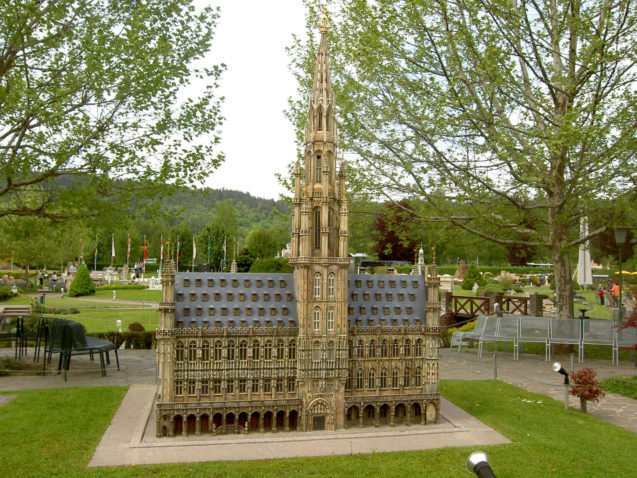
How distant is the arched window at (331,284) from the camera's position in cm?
2467

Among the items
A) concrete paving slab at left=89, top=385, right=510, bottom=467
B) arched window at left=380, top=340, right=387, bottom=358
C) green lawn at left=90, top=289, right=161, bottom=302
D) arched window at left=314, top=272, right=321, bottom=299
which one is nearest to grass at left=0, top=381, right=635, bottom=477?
concrete paving slab at left=89, top=385, right=510, bottom=467

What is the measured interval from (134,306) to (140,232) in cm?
8596

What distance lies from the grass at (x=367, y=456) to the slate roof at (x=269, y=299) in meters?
6.23

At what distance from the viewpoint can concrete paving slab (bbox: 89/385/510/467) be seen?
21317mm

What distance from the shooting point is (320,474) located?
19.5 meters

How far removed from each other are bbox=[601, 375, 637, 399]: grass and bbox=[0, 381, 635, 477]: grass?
5.60 meters

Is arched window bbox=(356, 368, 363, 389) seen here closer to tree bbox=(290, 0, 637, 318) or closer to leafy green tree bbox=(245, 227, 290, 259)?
tree bbox=(290, 0, 637, 318)

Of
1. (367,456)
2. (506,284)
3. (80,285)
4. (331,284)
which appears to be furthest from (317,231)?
(506,284)

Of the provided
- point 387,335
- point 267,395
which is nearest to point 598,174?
point 387,335

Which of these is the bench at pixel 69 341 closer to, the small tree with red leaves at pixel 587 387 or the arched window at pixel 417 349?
the arched window at pixel 417 349

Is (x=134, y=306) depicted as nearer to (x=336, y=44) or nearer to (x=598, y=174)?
(x=336, y=44)

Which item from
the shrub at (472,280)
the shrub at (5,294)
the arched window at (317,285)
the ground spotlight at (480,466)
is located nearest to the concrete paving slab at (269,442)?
the arched window at (317,285)

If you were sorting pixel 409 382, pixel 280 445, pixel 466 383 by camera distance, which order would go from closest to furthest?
pixel 280 445 → pixel 409 382 → pixel 466 383

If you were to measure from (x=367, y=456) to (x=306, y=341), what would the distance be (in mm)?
5607
